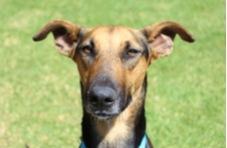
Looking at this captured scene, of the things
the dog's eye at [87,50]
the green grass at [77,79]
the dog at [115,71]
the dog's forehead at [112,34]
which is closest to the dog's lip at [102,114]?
the dog at [115,71]

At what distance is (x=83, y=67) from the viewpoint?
7004 mm

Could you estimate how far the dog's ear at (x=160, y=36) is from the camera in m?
7.35

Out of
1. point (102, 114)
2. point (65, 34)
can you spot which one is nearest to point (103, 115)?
point (102, 114)

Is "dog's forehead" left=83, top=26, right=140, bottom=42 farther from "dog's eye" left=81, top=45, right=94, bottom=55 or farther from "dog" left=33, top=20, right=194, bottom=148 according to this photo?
"dog's eye" left=81, top=45, right=94, bottom=55

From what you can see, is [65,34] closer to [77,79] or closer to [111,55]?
[111,55]

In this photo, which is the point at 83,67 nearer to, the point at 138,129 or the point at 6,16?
the point at 138,129

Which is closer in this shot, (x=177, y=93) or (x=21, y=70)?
(x=177, y=93)

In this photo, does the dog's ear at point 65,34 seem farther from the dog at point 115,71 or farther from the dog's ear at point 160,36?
the dog's ear at point 160,36

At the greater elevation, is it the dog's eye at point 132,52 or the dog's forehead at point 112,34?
the dog's forehead at point 112,34

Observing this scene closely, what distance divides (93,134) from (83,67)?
670mm

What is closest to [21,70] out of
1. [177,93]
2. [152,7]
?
[177,93]

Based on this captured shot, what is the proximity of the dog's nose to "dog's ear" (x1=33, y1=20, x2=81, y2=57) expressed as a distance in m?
0.98

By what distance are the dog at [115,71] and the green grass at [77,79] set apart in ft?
9.51

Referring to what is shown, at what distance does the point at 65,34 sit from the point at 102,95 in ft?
4.22
